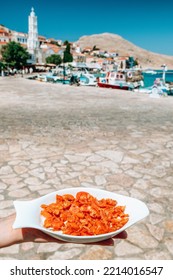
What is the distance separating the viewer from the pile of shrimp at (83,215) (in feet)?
7.27

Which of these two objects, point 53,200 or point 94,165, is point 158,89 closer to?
point 94,165

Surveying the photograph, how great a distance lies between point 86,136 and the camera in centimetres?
715

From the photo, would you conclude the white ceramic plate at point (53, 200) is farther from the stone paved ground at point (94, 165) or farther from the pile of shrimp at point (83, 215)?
the stone paved ground at point (94, 165)

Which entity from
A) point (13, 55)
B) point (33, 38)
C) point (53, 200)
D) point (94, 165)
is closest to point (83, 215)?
point (53, 200)

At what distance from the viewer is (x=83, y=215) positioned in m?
2.29

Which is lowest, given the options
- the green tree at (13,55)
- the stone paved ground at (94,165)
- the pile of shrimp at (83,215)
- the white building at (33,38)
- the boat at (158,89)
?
the stone paved ground at (94,165)

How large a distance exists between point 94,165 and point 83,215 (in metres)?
2.91

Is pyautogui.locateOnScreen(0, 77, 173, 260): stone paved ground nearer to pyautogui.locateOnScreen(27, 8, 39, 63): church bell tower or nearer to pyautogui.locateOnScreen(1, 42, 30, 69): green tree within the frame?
pyautogui.locateOnScreen(1, 42, 30, 69): green tree

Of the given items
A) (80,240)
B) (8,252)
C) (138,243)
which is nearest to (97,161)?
(138,243)

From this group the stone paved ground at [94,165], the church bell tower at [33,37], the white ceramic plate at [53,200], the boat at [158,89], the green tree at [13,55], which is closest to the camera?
the white ceramic plate at [53,200]

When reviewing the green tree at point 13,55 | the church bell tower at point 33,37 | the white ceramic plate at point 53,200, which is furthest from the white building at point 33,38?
the white ceramic plate at point 53,200

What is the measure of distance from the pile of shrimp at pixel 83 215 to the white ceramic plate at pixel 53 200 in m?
0.04

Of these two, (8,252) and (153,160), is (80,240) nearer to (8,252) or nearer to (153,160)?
(8,252)

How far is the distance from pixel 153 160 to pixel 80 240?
3676 millimetres
